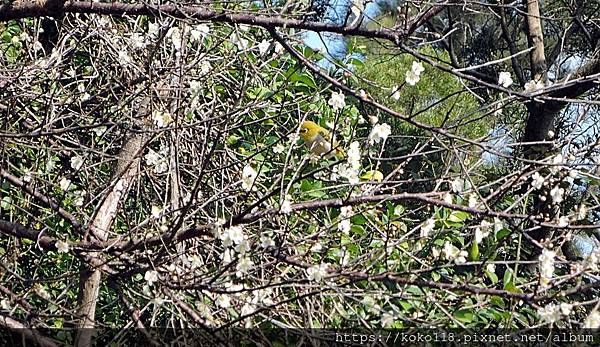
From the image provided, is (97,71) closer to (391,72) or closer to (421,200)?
(421,200)

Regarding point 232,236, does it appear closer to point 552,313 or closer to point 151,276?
point 151,276

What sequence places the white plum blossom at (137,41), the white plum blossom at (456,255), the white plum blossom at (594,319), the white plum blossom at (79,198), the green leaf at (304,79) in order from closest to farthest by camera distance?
1. the white plum blossom at (594,319)
2. the white plum blossom at (456,255)
3. the white plum blossom at (79,198)
4. the white plum blossom at (137,41)
5. the green leaf at (304,79)

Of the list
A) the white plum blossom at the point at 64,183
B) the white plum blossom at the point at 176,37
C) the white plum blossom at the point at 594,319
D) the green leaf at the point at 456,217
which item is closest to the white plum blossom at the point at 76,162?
the white plum blossom at the point at 64,183

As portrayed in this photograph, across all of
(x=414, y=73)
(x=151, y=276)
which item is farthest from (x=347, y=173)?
(x=151, y=276)

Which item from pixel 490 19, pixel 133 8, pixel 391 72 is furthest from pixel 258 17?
pixel 490 19

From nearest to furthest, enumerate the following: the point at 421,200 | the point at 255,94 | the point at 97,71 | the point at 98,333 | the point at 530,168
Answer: the point at 421,200
the point at 530,168
the point at 98,333
the point at 97,71
the point at 255,94

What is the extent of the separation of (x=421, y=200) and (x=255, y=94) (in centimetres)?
132

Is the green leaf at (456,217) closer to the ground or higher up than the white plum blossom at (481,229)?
higher up

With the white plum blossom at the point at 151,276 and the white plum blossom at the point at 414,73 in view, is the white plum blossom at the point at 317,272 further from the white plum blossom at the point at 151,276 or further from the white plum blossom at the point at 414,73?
the white plum blossom at the point at 414,73

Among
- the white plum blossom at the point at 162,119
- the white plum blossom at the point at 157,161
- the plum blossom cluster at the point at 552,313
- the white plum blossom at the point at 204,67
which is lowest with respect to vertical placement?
the plum blossom cluster at the point at 552,313

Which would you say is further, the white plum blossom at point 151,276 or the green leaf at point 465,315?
the green leaf at point 465,315

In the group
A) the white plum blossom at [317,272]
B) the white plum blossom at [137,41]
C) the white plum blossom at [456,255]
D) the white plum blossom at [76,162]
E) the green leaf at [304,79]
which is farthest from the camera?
the green leaf at [304,79]

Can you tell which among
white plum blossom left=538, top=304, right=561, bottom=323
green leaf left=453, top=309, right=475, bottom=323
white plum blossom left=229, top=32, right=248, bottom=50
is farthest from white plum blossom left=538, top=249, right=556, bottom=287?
white plum blossom left=229, top=32, right=248, bottom=50

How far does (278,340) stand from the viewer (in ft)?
7.79
